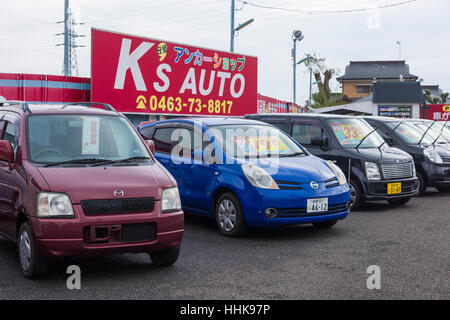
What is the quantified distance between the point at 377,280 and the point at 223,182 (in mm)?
2816

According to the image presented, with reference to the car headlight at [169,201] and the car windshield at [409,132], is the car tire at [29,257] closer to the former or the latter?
the car headlight at [169,201]

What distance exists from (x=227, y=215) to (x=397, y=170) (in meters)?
4.10

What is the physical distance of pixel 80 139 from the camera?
6121 millimetres

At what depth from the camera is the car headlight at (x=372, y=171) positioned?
10.2m

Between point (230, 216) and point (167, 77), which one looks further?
point (167, 77)

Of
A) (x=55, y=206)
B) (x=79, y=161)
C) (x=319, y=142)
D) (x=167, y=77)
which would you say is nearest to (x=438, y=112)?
(x=167, y=77)

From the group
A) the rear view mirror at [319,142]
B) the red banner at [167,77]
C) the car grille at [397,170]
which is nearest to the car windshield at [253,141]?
the rear view mirror at [319,142]

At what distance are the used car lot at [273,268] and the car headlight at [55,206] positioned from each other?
0.63m

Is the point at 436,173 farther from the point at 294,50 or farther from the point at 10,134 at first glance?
the point at 294,50

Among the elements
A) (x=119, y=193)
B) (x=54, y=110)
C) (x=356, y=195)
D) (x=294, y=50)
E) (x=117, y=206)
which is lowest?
(x=356, y=195)

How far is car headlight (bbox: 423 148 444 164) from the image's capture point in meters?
12.5

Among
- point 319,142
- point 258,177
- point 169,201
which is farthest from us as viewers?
point 319,142
